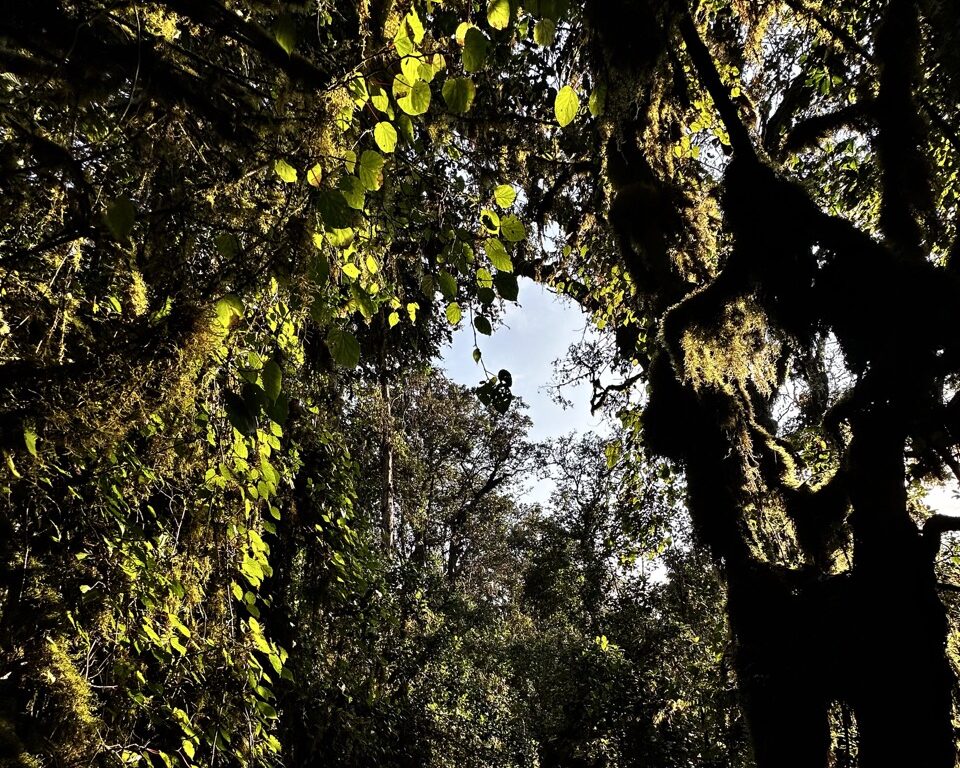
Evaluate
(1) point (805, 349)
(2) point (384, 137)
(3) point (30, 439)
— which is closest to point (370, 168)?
(2) point (384, 137)

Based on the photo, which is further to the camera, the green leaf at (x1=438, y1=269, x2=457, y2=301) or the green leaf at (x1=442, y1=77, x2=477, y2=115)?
the green leaf at (x1=438, y1=269, x2=457, y2=301)

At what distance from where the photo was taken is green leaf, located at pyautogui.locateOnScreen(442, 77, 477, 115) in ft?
3.78

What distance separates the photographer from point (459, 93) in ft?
3.82

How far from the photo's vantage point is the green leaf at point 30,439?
1655mm

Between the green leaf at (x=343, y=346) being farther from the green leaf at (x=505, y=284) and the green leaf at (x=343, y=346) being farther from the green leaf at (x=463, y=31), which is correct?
the green leaf at (x=463, y=31)

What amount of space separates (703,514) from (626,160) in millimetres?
2294

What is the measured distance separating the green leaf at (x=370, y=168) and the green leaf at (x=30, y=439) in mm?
1368

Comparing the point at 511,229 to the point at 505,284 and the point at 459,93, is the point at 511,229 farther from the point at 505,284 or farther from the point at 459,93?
the point at 459,93

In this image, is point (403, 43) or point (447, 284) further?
point (447, 284)

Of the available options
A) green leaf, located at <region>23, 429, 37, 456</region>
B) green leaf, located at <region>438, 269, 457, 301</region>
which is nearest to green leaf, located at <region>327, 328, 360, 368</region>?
green leaf, located at <region>438, 269, 457, 301</region>

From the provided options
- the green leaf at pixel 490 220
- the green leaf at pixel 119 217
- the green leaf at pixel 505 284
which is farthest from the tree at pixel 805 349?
the green leaf at pixel 119 217

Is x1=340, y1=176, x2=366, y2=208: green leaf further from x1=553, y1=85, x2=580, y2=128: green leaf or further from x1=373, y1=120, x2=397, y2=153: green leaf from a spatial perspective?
x1=553, y1=85, x2=580, y2=128: green leaf

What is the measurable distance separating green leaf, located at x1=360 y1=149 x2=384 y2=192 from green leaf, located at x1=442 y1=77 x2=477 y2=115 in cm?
21

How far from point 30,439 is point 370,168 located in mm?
1409
